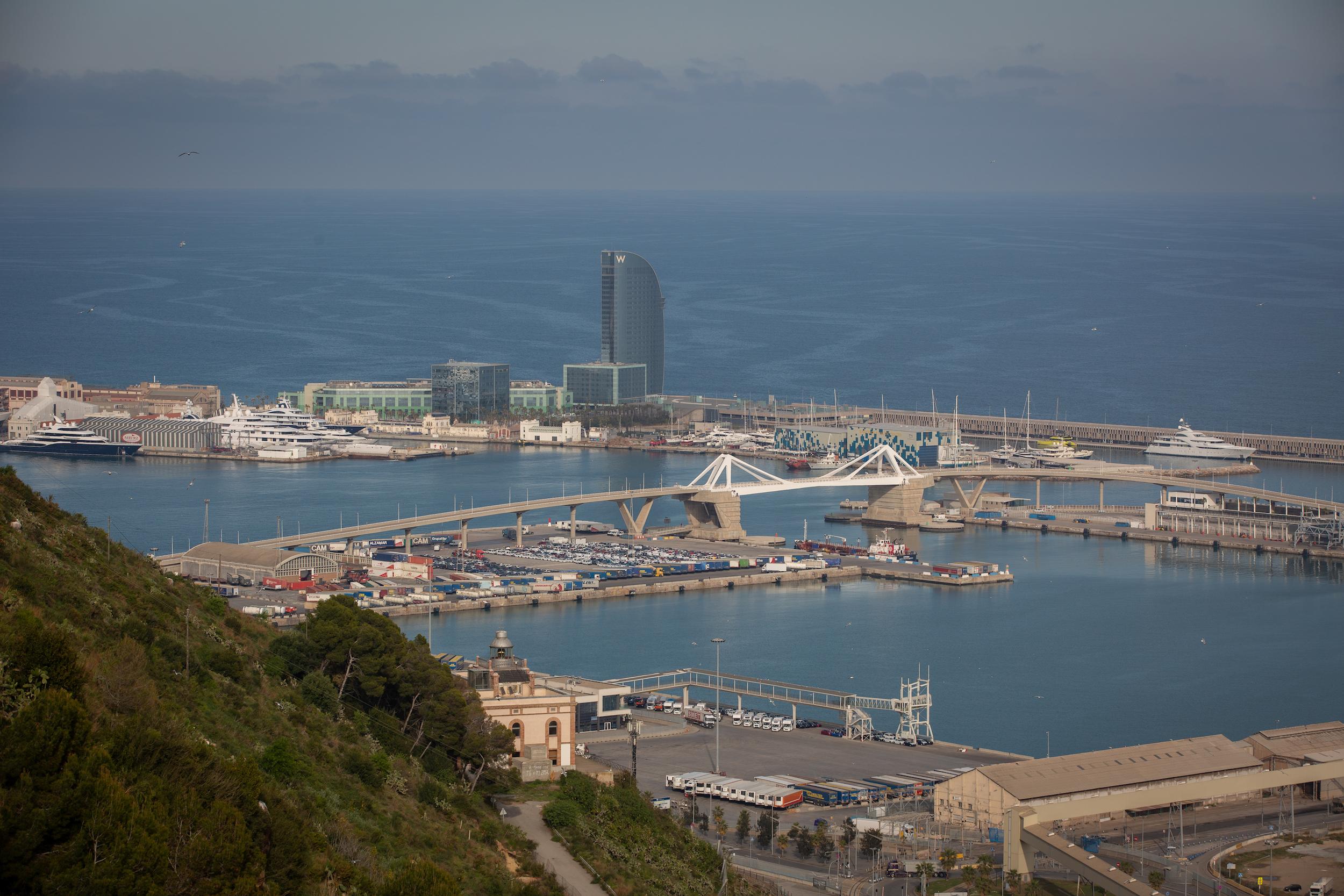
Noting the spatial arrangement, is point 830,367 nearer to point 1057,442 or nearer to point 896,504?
point 1057,442

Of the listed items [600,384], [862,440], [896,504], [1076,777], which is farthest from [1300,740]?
[600,384]

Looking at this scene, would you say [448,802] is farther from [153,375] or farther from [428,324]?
[428,324]

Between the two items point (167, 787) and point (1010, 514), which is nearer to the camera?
point (167, 787)

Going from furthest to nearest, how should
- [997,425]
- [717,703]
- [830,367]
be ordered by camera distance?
[830,367] < [997,425] < [717,703]

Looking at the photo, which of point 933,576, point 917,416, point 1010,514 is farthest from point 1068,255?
point 933,576

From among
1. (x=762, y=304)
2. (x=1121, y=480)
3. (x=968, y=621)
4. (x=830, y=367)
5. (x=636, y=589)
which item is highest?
(x=762, y=304)

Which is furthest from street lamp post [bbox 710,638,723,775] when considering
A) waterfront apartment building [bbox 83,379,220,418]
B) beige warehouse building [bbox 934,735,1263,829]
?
waterfront apartment building [bbox 83,379,220,418]
